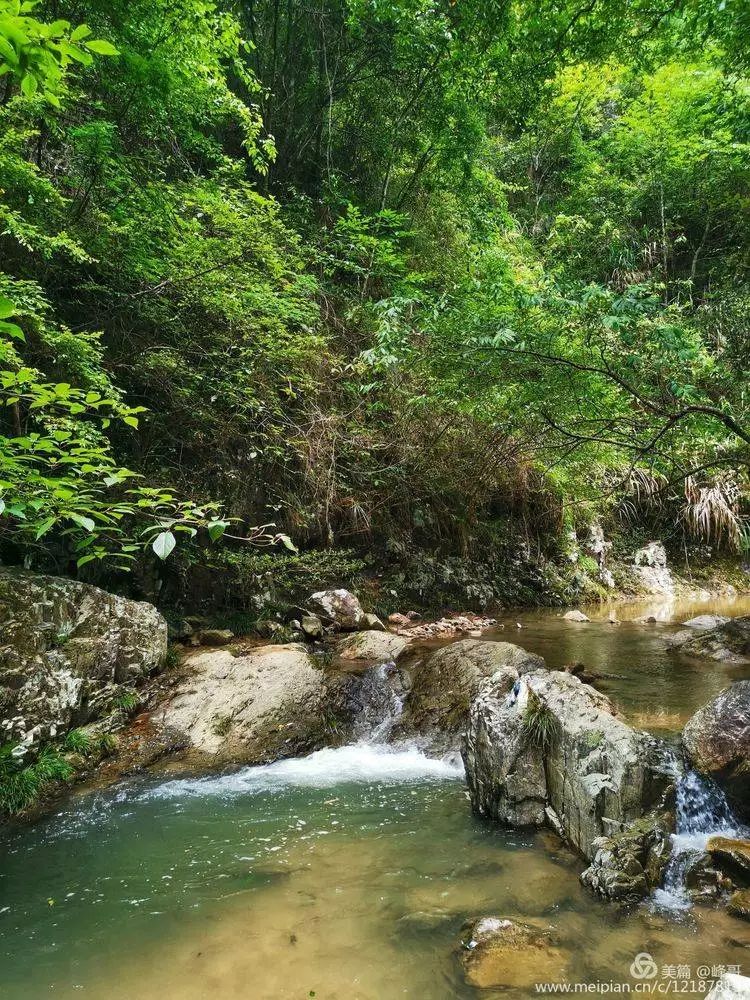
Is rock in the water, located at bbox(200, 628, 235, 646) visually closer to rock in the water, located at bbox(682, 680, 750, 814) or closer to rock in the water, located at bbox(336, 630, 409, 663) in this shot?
rock in the water, located at bbox(336, 630, 409, 663)

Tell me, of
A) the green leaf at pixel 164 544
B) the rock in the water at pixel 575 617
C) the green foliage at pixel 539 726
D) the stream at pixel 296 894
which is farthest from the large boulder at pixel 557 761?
the rock in the water at pixel 575 617

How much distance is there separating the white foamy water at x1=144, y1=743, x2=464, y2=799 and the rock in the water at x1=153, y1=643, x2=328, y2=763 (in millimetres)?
225

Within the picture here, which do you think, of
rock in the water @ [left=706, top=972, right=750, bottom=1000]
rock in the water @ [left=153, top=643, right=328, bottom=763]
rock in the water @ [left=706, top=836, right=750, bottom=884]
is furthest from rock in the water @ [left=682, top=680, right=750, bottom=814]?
rock in the water @ [left=153, top=643, right=328, bottom=763]

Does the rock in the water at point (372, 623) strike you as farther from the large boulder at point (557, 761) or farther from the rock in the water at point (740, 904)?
the rock in the water at point (740, 904)

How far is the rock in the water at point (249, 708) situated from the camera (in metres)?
5.31

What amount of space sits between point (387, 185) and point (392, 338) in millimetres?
8092

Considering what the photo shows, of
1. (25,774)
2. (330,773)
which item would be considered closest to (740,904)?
(330,773)

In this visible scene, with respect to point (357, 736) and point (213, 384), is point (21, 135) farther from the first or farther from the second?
point (357, 736)

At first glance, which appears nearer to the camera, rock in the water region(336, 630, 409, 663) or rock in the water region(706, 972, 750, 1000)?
rock in the water region(706, 972, 750, 1000)

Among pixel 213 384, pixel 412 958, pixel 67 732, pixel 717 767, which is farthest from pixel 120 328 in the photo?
pixel 717 767

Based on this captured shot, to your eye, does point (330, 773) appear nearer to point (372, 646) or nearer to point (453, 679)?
point (453, 679)

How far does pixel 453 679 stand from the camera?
604cm

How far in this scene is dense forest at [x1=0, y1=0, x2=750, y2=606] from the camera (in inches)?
191

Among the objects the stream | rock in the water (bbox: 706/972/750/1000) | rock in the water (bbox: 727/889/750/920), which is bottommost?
the stream
